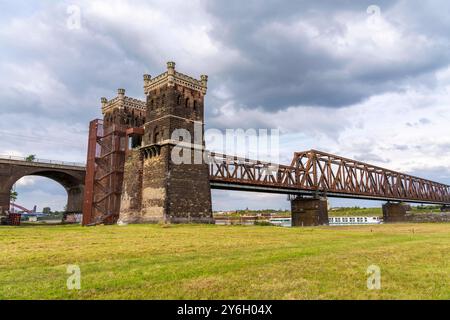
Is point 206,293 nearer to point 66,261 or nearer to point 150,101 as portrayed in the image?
point 66,261

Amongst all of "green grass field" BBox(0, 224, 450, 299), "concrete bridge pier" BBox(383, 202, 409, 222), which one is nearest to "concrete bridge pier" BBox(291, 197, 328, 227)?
"concrete bridge pier" BBox(383, 202, 409, 222)

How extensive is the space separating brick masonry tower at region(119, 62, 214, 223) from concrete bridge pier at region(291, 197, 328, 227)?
29.9m

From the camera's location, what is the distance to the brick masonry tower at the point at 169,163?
4353cm

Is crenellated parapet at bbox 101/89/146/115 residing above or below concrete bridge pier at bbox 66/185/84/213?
above

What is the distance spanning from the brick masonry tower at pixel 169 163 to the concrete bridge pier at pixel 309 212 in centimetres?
2989

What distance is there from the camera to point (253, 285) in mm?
8102

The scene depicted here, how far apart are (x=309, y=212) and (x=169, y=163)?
1532 inches

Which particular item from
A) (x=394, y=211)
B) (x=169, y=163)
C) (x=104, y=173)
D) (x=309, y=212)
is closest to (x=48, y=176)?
(x=104, y=173)

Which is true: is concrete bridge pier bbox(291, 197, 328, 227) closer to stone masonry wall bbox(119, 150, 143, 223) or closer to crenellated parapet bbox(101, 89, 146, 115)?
stone masonry wall bbox(119, 150, 143, 223)

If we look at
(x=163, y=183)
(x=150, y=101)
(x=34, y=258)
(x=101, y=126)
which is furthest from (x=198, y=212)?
(x=34, y=258)

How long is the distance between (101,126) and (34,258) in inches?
1803

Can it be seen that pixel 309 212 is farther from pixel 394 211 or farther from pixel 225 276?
pixel 225 276

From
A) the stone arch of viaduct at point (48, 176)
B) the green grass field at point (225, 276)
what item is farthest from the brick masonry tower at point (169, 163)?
the green grass field at point (225, 276)

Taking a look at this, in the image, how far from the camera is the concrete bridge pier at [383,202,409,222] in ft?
316
